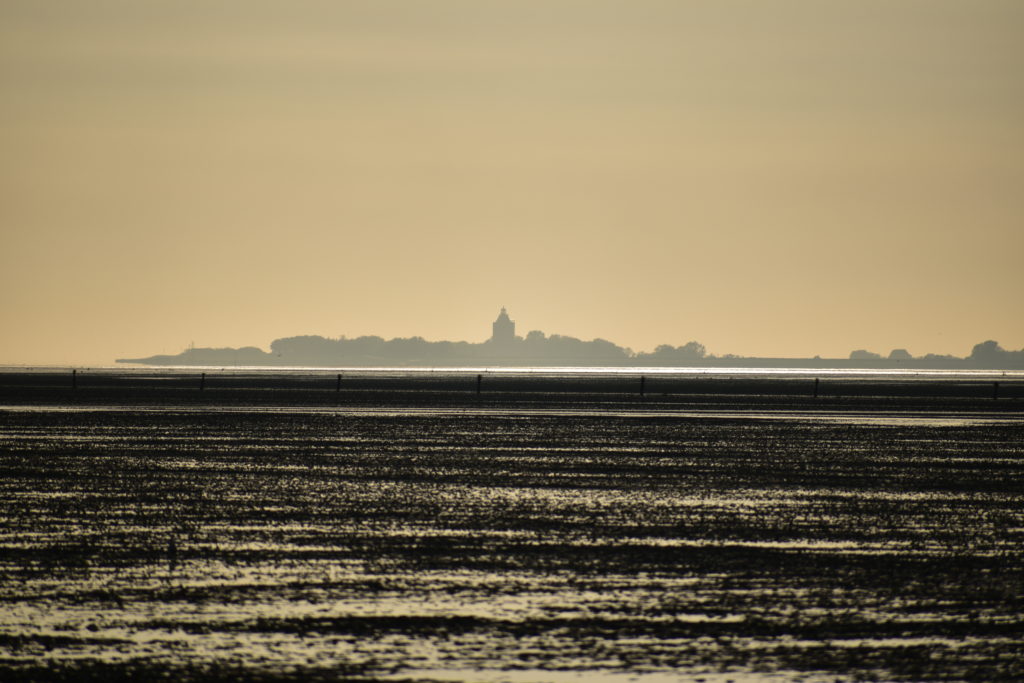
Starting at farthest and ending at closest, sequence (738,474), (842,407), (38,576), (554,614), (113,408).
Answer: (842,407) < (113,408) < (738,474) < (38,576) < (554,614)

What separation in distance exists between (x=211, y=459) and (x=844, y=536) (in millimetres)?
16651

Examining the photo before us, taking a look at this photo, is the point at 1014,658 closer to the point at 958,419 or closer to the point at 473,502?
the point at 473,502

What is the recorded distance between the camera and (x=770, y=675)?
9297 millimetres

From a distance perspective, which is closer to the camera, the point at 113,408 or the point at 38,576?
the point at 38,576

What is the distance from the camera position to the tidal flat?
32.4 ft

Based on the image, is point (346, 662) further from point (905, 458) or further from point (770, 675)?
point (905, 458)

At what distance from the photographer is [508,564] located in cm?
1447

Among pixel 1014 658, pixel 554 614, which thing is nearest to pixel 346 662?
pixel 554 614

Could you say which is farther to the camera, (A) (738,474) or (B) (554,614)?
(A) (738,474)

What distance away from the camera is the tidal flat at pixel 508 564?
9.88 metres

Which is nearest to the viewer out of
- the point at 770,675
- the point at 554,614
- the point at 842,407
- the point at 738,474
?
the point at 770,675

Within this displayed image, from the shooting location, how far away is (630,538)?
654 inches

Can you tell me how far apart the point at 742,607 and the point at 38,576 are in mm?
7102

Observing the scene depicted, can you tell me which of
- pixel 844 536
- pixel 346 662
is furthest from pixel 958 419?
pixel 346 662
